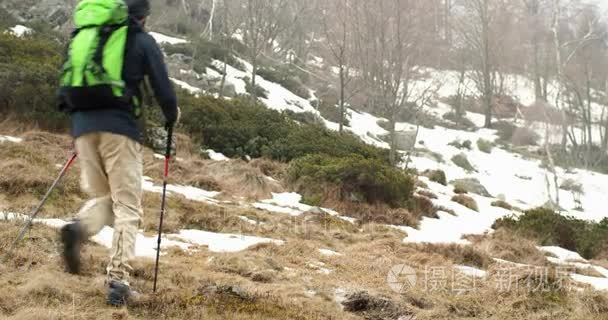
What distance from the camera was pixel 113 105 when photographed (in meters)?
3.05

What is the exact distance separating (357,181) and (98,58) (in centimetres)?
791

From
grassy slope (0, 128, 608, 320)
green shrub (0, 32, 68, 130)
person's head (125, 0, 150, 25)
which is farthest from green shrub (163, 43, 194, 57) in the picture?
person's head (125, 0, 150, 25)

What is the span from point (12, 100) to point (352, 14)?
10.8m

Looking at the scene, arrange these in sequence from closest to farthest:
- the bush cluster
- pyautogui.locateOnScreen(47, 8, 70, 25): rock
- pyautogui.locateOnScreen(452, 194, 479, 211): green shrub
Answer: pyautogui.locateOnScreen(452, 194, 479, 211): green shrub → pyautogui.locateOnScreen(47, 8, 70, 25): rock → the bush cluster

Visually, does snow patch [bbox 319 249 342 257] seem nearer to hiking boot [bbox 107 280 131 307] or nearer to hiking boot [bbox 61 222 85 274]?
hiking boot [bbox 61 222 85 274]

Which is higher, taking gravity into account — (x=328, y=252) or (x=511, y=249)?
(x=328, y=252)

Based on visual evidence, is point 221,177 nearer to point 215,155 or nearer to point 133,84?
point 215,155

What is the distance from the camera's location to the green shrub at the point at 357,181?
410 inches

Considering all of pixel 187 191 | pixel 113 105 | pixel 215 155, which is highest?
pixel 113 105

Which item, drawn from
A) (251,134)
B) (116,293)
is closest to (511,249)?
(116,293)

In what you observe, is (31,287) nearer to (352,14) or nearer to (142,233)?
(142,233)

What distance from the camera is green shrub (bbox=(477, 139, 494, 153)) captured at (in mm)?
29781

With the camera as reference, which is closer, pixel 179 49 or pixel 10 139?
pixel 10 139

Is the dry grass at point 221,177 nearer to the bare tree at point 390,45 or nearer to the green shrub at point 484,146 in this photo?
the bare tree at point 390,45
